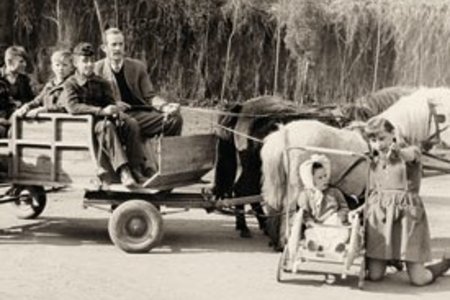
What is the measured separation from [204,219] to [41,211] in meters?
2.14

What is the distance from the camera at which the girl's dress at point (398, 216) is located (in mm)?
7879

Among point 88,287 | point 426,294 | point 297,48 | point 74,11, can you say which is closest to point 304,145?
point 426,294

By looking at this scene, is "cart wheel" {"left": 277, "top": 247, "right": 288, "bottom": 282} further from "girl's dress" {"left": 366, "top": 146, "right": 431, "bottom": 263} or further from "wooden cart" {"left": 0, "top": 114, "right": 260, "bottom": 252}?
"wooden cart" {"left": 0, "top": 114, "right": 260, "bottom": 252}

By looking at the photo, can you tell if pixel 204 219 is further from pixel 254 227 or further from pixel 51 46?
pixel 51 46

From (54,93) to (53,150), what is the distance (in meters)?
0.69

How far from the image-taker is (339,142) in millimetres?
9203

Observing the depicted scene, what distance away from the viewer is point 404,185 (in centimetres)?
801

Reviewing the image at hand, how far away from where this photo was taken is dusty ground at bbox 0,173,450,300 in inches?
293

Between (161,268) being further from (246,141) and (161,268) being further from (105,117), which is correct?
(246,141)

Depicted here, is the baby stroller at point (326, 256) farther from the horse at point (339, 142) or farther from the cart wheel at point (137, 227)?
the cart wheel at point (137, 227)

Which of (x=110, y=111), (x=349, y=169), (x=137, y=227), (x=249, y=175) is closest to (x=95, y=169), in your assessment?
(x=110, y=111)

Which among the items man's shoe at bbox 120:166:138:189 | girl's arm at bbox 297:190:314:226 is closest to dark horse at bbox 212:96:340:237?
man's shoe at bbox 120:166:138:189

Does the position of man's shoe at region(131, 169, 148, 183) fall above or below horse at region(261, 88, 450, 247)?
below

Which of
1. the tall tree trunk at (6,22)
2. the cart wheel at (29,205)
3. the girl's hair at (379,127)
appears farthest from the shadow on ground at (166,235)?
the tall tree trunk at (6,22)
